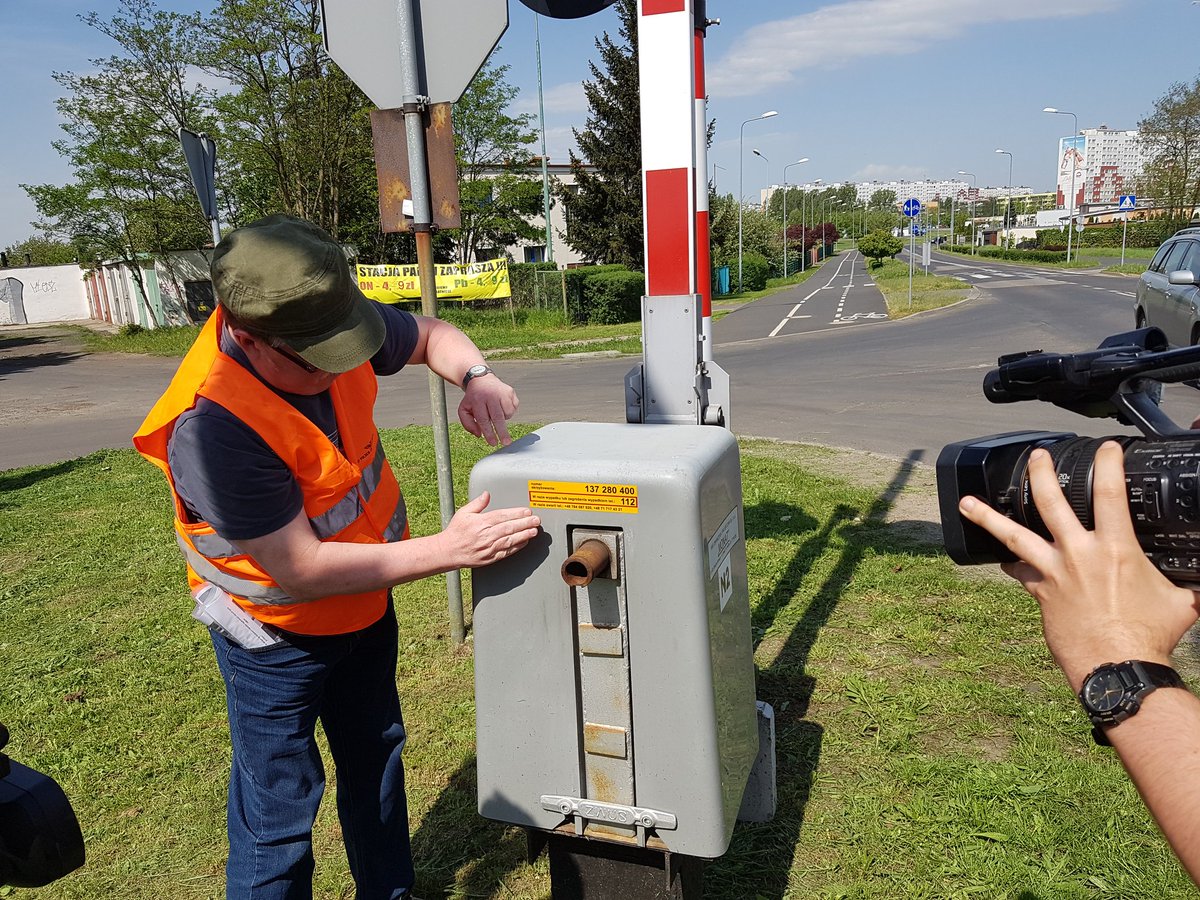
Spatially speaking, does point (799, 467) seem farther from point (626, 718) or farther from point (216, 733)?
point (626, 718)

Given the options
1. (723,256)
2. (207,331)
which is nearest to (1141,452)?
(207,331)

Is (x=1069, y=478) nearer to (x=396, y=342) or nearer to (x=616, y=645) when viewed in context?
(x=616, y=645)

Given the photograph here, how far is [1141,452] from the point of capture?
105 centimetres

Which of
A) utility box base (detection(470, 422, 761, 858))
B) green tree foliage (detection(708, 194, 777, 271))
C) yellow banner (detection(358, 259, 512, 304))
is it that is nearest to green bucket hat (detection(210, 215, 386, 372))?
utility box base (detection(470, 422, 761, 858))

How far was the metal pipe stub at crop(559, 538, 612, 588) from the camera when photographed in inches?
63.7

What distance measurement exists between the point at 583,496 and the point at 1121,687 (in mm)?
966

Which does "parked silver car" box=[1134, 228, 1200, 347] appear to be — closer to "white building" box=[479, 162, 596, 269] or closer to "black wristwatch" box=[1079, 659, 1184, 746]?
"black wristwatch" box=[1079, 659, 1184, 746]

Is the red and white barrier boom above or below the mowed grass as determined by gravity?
above

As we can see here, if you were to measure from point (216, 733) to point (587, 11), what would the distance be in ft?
10.5

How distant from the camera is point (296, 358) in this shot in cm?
177

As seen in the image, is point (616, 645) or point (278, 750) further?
point (278, 750)

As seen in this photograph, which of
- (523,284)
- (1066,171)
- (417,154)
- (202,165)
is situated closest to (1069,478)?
(417,154)

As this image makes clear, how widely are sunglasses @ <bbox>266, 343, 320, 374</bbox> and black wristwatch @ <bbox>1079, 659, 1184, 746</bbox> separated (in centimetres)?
141

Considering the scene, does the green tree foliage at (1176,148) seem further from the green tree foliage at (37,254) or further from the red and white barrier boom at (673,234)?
the green tree foliage at (37,254)
